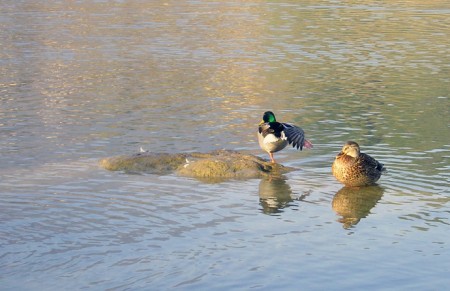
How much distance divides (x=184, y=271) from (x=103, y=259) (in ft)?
3.13

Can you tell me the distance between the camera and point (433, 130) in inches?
709

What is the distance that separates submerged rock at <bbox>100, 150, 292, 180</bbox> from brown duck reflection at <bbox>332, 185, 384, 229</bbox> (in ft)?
4.79

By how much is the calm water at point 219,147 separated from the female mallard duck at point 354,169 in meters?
0.18

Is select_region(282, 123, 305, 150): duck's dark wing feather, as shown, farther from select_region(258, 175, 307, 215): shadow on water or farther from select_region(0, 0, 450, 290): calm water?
select_region(258, 175, 307, 215): shadow on water

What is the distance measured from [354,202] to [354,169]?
714mm

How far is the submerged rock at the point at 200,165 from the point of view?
47.6ft

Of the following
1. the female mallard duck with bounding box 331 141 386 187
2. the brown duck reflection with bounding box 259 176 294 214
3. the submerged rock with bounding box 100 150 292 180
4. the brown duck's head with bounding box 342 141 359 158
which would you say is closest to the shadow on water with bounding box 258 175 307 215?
the brown duck reflection with bounding box 259 176 294 214

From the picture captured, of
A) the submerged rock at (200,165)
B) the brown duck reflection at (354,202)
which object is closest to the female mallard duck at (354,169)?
the brown duck reflection at (354,202)

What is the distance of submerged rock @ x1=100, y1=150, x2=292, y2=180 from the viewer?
14.5 meters

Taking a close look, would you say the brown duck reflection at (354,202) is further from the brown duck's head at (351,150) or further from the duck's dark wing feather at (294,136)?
the duck's dark wing feather at (294,136)

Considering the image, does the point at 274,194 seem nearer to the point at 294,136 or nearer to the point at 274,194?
the point at 274,194

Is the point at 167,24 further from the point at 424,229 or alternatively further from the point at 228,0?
the point at 424,229

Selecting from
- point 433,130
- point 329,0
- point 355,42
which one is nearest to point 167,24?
point 355,42

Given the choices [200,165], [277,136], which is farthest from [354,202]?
[200,165]
